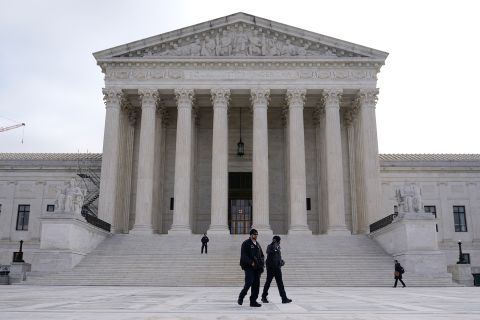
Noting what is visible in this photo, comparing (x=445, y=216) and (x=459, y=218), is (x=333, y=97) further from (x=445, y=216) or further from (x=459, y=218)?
(x=459, y=218)

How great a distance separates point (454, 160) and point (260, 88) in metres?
24.2

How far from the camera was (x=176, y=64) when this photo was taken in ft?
136

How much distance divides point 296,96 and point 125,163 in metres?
16.7

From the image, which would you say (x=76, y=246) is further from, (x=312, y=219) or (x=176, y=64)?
(x=312, y=219)

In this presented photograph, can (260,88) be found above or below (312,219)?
above

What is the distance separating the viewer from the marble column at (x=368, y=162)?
3914 centimetres

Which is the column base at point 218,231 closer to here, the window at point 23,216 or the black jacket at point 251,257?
the window at point 23,216

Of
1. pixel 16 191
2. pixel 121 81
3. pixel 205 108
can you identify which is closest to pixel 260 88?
pixel 205 108

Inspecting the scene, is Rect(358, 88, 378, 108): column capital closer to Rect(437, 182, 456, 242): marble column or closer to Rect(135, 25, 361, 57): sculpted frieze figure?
Rect(135, 25, 361, 57): sculpted frieze figure

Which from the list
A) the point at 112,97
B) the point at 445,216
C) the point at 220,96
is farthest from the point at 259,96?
the point at 445,216

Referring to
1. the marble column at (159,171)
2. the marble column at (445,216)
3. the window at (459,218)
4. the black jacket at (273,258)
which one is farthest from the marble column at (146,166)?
the window at (459,218)

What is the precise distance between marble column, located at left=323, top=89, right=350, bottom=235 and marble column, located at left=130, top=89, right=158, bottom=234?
48.4 ft

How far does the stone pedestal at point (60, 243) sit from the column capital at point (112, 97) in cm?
1214

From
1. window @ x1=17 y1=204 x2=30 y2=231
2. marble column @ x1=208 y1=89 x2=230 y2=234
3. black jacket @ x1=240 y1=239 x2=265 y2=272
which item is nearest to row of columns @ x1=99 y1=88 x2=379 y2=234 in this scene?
marble column @ x1=208 y1=89 x2=230 y2=234
